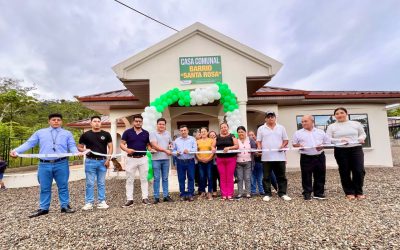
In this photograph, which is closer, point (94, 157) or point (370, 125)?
point (94, 157)

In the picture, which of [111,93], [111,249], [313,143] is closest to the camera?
[111,249]

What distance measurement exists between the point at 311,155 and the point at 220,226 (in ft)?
7.84

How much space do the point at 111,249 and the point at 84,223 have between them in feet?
3.90

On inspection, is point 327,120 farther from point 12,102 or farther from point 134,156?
point 12,102

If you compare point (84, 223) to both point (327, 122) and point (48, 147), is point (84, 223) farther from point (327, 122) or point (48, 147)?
point (327, 122)

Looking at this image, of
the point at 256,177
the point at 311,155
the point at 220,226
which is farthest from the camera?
the point at 256,177

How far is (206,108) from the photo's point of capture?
29.9ft

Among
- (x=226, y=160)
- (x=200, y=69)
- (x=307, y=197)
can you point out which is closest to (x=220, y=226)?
(x=226, y=160)

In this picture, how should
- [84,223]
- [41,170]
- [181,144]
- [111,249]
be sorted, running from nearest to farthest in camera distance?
[111,249] < [84,223] < [41,170] < [181,144]

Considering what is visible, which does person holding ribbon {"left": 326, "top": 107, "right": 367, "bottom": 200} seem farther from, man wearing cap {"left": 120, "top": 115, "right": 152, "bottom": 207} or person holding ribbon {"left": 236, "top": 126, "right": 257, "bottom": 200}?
man wearing cap {"left": 120, "top": 115, "right": 152, "bottom": 207}

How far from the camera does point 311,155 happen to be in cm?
453

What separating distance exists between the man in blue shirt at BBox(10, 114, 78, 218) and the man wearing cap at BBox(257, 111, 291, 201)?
3623mm

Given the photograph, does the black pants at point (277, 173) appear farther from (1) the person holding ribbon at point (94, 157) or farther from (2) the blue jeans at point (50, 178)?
(2) the blue jeans at point (50, 178)

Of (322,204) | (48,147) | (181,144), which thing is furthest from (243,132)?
(48,147)
